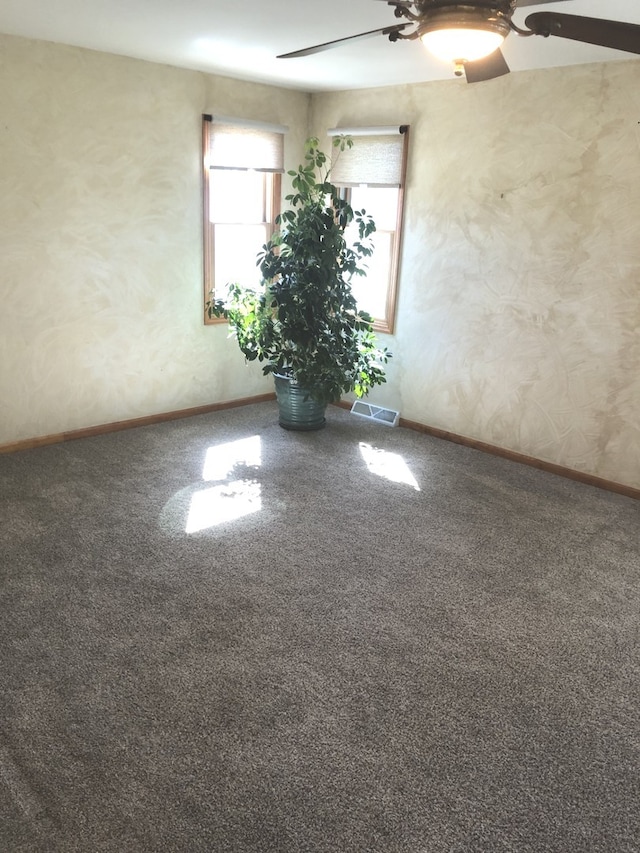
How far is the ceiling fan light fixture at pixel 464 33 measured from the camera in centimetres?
190

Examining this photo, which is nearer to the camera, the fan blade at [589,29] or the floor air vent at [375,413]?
the fan blade at [589,29]

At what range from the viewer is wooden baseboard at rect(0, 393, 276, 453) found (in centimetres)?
442

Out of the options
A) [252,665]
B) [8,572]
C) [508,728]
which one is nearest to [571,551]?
[508,728]

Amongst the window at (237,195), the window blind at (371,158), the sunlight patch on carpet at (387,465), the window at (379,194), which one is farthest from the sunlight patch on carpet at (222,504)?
the window blind at (371,158)

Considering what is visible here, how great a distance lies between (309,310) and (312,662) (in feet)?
8.69

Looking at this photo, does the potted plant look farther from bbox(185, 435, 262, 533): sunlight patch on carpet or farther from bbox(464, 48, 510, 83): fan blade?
bbox(464, 48, 510, 83): fan blade

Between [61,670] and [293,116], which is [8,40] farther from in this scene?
[61,670]

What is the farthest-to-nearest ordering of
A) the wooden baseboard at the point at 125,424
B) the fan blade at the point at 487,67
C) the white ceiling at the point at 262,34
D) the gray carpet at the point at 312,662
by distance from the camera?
the wooden baseboard at the point at 125,424
the white ceiling at the point at 262,34
the fan blade at the point at 487,67
the gray carpet at the point at 312,662

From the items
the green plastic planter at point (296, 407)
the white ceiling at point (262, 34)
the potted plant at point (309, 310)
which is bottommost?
the green plastic planter at point (296, 407)

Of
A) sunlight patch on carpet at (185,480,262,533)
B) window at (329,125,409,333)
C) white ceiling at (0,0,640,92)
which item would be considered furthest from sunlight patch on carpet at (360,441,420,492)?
white ceiling at (0,0,640,92)

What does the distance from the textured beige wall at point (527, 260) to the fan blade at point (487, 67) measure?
1705mm

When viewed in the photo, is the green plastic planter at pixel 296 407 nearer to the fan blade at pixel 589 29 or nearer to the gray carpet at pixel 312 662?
the gray carpet at pixel 312 662

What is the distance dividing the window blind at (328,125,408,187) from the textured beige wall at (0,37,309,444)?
0.56 metres

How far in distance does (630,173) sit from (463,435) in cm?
196
